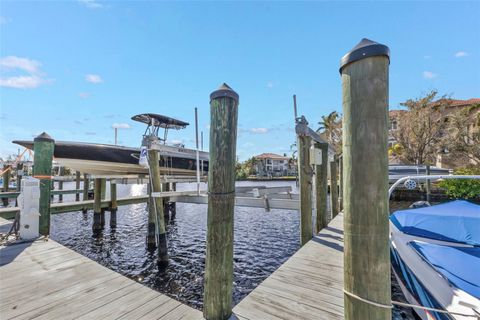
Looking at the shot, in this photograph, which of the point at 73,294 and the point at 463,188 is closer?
the point at 73,294

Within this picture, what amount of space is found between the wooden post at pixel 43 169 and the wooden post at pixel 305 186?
604 cm

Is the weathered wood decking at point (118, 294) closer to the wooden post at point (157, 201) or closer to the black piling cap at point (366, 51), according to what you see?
the black piling cap at point (366, 51)

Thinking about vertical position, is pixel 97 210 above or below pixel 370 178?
below

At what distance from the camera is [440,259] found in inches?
112

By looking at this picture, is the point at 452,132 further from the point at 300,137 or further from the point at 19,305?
the point at 19,305

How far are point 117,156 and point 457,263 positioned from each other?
11019mm

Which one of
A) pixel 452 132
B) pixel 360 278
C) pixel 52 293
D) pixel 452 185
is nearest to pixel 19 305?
pixel 52 293

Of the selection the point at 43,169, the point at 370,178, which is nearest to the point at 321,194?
the point at 370,178

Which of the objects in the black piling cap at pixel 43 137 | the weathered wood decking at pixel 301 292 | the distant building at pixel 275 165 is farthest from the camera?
the distant building at pixel 275 165

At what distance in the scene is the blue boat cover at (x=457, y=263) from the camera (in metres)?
2.32

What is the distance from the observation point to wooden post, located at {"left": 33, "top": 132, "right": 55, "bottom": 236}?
18.7 feet

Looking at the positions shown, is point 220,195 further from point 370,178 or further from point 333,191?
point 333,191

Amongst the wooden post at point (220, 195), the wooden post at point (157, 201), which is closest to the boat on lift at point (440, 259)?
the wooden post at point (220, 195)

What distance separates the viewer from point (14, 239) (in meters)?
5.11
